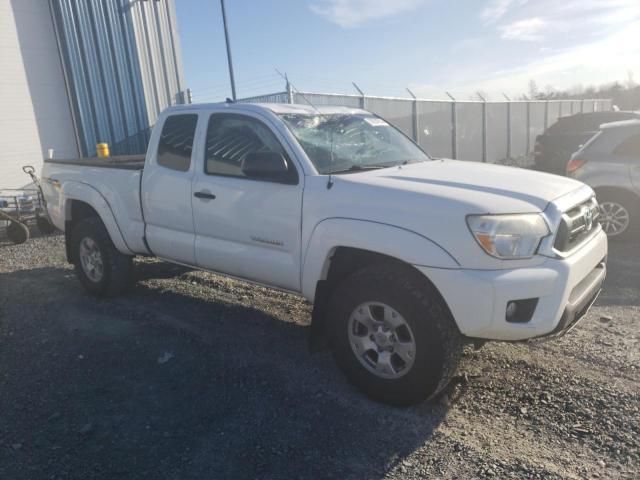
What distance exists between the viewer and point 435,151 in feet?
48.8

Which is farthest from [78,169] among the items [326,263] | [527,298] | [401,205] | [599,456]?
[599,456]

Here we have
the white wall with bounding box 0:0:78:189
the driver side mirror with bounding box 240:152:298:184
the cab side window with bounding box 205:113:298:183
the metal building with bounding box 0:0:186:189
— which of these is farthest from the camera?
the metal building with bounding box 0:0:186:189

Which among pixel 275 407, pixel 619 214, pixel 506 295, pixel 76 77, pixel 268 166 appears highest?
pixel 76 77

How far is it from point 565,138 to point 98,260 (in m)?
11.6

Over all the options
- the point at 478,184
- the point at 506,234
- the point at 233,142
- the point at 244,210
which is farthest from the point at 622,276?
the point at 233,142

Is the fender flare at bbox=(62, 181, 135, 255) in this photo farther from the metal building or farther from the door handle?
the metal building

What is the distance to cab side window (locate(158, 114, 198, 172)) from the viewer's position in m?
4.47

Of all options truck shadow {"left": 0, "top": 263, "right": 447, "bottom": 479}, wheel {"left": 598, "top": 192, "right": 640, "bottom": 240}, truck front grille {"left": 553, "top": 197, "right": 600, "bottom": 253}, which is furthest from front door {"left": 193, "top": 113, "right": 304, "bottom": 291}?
wheel {"left": 598, "top": 192, "right": 640, "bottom": 240}

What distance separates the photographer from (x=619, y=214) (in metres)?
6.74

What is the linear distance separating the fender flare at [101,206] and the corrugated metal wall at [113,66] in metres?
7.40

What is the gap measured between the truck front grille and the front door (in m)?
1.69

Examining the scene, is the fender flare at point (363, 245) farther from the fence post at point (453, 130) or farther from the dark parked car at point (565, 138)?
the fence post at point (453, 130)

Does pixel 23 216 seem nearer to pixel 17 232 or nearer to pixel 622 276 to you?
pixel 17 232

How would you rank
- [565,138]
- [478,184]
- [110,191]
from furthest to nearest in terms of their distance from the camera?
[565,138] < [110,191] < [478,184]
